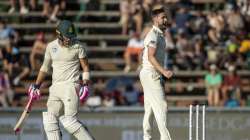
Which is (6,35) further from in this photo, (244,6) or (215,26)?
(244,6)

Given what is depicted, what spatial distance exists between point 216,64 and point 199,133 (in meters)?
8.42

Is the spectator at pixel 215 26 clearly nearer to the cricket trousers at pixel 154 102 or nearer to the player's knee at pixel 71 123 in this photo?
the cricket trousers at pixel 154 102

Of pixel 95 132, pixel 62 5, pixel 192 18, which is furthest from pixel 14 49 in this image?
pixel 95 132

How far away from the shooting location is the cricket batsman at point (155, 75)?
14.9m

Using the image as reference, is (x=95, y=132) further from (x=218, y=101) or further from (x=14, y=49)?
(x=14, y=49)

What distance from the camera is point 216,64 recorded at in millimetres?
25234

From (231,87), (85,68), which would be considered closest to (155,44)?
(85,68)

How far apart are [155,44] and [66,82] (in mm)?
1504

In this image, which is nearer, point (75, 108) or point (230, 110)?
point (75, 108)

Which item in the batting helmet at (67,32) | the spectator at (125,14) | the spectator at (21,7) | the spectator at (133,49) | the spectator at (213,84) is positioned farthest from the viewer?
the spectator at (21,7)

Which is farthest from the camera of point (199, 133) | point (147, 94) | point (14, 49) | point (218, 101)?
point (14, 49)

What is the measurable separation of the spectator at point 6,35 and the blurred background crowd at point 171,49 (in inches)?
1.0

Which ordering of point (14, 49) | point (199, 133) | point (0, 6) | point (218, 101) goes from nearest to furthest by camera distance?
point (199, 133)
point (218, 101)
point (14, 49)
point (0, 6)

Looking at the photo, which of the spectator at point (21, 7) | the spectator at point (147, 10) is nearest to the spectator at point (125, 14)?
the spectator at point (147, 10)
